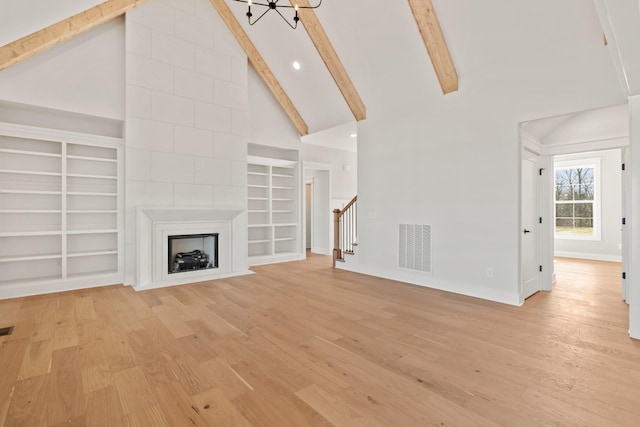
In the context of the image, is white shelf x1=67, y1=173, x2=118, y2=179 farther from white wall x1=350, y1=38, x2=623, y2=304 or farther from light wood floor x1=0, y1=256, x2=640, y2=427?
white wall x1=350, y1=38, x2=623, y2=304

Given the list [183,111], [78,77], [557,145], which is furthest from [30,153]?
[557,145]

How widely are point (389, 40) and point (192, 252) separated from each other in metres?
4.77

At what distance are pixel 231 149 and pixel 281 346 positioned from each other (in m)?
4.12

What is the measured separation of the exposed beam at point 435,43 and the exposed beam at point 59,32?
417 centimetres

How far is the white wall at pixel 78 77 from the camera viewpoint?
414 cm

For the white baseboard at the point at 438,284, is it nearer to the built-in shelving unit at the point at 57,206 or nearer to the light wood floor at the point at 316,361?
the light wood floor at the point at 316,361

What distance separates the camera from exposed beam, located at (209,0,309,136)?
18.4 ft

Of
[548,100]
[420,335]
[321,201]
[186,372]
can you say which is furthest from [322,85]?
[186,372]

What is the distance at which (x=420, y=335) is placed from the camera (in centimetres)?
287

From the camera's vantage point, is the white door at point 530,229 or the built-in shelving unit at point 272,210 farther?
the built-in shelving unit at point 272,210

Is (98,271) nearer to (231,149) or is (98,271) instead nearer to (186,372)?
(231,149)

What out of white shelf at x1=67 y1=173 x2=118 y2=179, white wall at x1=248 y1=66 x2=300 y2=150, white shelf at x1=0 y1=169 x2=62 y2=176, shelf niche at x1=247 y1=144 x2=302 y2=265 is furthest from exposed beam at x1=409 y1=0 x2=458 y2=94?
white shelf at x1=0 y1=169 x2=62 y2=176

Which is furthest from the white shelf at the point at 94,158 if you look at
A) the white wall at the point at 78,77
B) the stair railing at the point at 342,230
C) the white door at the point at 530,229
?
the white door at the point at 530,229

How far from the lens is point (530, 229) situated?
4340 millimetres
